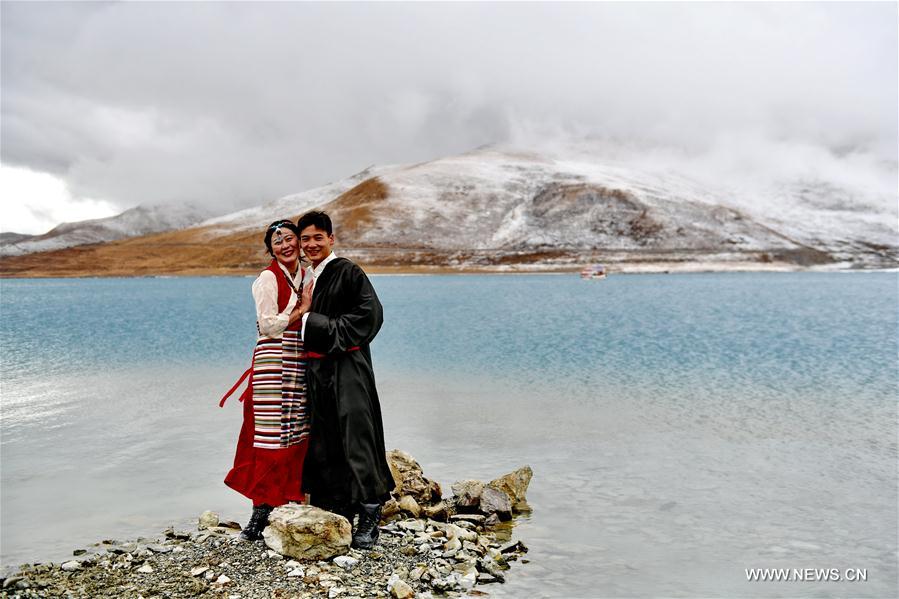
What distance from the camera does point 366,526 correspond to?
253 inches

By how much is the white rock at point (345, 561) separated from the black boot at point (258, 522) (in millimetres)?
867

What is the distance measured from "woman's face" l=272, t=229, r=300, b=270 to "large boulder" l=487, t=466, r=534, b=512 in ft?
12.9

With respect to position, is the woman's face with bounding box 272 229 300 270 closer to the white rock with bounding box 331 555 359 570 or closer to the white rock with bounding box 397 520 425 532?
the white rock with bounding box 331 555 359 570

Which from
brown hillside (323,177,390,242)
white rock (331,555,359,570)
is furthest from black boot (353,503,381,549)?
brown hillside (323,177,390,242)

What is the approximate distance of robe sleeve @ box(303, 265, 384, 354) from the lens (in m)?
5.87

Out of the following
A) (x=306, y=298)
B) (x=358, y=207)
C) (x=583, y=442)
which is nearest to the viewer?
(x=306, y=298)

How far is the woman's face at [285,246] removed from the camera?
20.7 feet

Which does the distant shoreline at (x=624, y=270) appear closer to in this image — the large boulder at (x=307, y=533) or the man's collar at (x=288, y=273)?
the man's collar at (x=288, y=273)

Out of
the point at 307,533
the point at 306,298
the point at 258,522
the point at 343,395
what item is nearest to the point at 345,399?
the point at 343,395

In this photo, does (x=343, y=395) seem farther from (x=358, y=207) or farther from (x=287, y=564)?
(x=358, y=207)

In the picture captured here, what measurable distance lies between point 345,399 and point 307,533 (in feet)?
4.00

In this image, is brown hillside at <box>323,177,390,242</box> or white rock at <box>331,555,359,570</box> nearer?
white rock at <box>331,555,359,570</box>

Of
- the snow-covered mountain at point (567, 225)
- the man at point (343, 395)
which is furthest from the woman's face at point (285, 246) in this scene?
the snow-covered mountain at point (567, 225)

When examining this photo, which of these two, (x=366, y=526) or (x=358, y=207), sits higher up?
(x=358, y=207)
